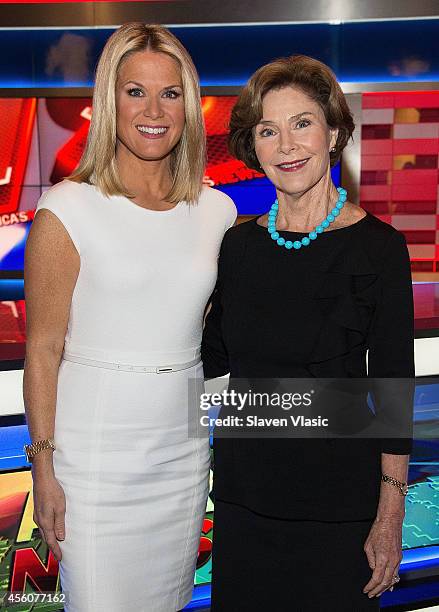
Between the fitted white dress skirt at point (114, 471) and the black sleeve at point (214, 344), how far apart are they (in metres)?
0.14

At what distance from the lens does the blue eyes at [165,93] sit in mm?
1745

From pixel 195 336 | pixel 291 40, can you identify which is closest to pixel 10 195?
pixel 291 40

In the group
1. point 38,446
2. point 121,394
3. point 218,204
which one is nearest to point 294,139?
point 218,204

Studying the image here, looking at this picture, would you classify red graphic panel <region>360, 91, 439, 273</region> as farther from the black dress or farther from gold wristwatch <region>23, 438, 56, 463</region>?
gold wristwatch <region>23, 438, 56, 463</region>

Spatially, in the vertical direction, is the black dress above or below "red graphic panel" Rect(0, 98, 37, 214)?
below

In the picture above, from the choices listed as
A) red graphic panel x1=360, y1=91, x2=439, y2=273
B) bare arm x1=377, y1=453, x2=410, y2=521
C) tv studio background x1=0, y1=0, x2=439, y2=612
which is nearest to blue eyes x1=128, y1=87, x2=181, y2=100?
bare arm x1=377, y1=453, x2=410, y2=521

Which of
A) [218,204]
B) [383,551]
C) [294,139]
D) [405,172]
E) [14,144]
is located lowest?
[383,551]

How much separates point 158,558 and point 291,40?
544 centimetres

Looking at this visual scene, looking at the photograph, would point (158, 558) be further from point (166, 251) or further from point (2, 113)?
point (2, 113)

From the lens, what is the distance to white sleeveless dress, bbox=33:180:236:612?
1.69m

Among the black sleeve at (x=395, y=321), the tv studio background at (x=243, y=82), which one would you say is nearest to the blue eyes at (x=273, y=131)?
the black sleeve at (x=395, y=321)

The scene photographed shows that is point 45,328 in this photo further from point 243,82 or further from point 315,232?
point 243,82

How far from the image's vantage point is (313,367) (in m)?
1.62

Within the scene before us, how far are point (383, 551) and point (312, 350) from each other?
0.49 metres
